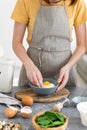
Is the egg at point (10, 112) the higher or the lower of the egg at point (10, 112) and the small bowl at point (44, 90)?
the lower

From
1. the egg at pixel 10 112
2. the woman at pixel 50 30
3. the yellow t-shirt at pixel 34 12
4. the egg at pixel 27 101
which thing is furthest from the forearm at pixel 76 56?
the egg at pixel 10 112

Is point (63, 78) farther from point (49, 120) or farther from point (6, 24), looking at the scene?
point (6, 24)

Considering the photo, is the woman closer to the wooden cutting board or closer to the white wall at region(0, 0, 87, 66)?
the wooden cutting board

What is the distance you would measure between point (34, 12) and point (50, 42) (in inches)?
7.5

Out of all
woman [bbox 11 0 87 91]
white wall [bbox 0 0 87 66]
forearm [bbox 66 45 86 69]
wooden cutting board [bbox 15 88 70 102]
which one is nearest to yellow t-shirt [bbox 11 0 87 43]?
woman [bbox 11 0 87 91]

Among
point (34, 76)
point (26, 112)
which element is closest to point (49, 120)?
point (26, 112)

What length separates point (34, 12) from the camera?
1.55 metres

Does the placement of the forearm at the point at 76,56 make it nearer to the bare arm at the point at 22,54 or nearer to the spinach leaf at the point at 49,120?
the bare arm at the point at 22,54

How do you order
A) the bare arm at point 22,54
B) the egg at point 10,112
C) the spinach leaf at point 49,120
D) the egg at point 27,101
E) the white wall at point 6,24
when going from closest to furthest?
the spinach leaf at point 49,120 → the egg at point 10,112 → the egg at point 27,101 → the bare arm at point 22,54 → the white wall at point 6,24

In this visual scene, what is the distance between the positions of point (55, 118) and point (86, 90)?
1.71ft

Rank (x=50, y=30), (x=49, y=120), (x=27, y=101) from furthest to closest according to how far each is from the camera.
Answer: (x=50, y=30) → (x=27, y=101) → (x=49, y=120)

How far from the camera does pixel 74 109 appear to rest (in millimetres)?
1275

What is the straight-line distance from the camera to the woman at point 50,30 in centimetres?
155

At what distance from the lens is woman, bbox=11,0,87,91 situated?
1550 millimetres
